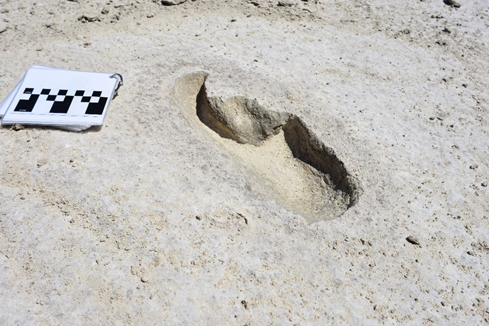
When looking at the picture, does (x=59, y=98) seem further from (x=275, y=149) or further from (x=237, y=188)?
(x=275, y=149)

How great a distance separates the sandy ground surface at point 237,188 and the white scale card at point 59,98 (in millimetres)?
100

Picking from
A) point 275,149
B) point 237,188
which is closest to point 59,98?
point 237,188

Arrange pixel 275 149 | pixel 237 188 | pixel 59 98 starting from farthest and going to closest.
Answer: pixel 275 149 → pixel 59 98 → pixel 237 188

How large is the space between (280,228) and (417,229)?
0.94 metres

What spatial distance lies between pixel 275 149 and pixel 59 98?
5.94 feet

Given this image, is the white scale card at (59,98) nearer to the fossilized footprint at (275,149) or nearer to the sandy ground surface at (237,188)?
the sandy ground surface at (237,188)

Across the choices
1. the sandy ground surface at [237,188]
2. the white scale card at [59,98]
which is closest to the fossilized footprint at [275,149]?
the sandy ground surface at [237,188]

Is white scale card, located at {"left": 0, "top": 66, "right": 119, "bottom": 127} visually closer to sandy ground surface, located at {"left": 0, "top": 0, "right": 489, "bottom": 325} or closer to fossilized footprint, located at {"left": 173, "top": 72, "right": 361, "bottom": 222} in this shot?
sandy ground surface, located at {"left": 0, "top": 0, "right": 489, "bottom": 325}

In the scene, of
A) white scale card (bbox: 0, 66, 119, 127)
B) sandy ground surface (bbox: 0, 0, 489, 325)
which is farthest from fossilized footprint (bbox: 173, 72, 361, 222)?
white scale card (bbox: 0, 66, 119, 127)

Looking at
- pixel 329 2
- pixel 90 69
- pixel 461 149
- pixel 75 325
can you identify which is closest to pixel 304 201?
pixel 461 149

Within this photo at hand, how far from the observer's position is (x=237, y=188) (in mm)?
2912

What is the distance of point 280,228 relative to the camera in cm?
269

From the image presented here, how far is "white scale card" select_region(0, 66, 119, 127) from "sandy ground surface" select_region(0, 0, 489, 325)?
10 cm

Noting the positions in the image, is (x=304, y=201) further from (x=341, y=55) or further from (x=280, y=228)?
(x=341, y=55)
